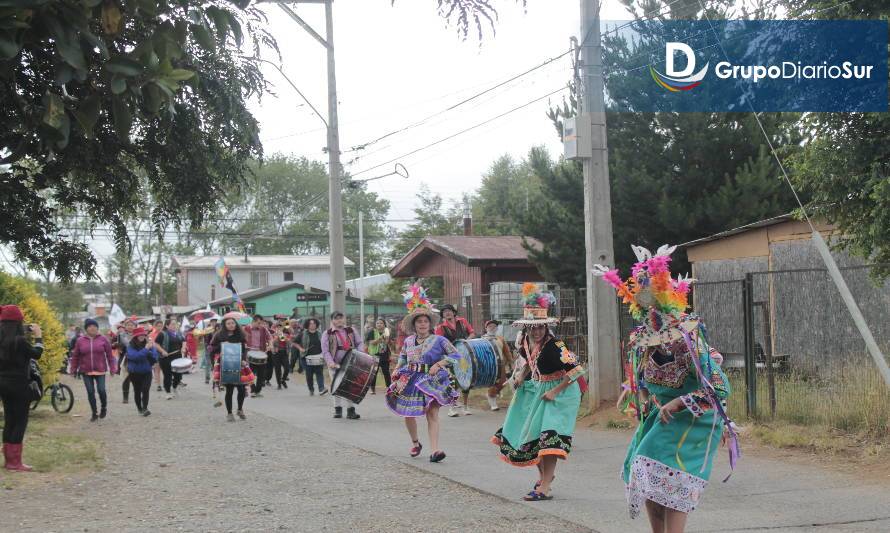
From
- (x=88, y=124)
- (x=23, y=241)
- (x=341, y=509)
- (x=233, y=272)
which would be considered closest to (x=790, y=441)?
(x=341, y=509)

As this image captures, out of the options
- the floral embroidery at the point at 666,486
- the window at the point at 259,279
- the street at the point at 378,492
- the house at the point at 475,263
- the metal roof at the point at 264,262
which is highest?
the metal roof at the point at 264,262

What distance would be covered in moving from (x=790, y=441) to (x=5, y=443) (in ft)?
28.2

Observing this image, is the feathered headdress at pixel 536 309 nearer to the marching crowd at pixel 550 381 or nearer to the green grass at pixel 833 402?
the marching crowd at pixel 550 381

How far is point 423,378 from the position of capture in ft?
34.6

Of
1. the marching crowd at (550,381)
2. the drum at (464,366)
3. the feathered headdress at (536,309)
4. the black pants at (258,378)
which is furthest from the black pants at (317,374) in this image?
the feathered headdress at (536,309)

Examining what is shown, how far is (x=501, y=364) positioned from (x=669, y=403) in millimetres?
9611

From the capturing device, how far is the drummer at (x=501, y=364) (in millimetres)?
15477

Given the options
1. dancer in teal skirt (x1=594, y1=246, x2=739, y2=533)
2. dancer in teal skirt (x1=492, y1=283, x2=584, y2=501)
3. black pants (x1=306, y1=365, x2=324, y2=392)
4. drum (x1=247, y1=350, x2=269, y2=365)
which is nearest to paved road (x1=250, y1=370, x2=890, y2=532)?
dancer in teal skirt (x1=492, y1=283, x2=584, y2=501)

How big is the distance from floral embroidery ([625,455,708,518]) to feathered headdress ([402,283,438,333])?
523 cm

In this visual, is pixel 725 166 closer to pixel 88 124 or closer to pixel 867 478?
pixel 867 478

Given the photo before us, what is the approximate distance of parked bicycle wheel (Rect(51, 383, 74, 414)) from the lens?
17.7 meters

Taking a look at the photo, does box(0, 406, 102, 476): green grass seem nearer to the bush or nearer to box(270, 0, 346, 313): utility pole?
the bush
